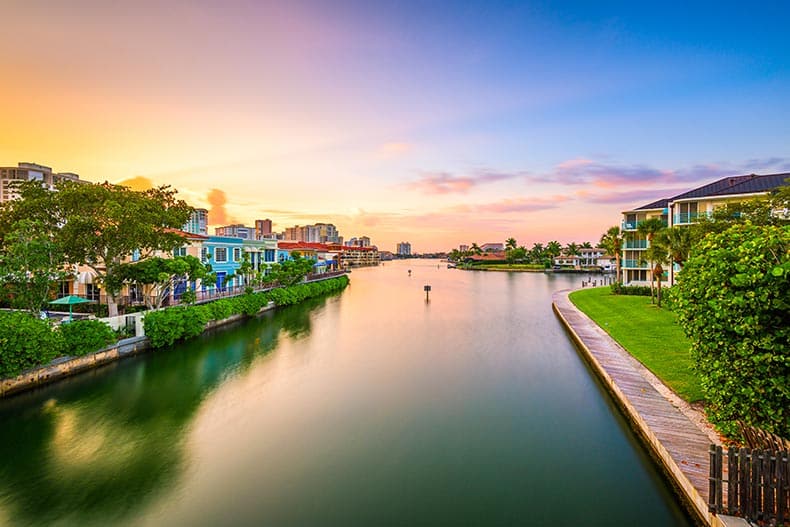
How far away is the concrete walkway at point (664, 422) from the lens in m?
6.77

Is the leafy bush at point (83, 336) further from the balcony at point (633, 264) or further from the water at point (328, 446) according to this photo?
the balcony at point (633, 264)

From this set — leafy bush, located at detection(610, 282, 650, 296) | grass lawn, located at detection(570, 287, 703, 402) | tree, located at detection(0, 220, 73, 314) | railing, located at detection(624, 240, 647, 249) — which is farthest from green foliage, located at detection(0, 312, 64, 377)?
railing, located at detection(624, 240, 647, 249)

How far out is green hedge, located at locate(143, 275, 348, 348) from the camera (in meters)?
19.4

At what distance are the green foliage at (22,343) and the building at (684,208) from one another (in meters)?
33.6

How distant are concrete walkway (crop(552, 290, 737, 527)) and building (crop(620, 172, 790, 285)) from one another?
1716cm

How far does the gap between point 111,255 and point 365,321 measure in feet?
52.7

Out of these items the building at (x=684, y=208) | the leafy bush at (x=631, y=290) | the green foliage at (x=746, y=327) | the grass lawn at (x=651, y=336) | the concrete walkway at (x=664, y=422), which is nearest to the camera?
the green foliage at (x=746, y=327)

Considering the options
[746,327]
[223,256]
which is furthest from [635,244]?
[223,256]

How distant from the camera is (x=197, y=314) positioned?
71.5ft

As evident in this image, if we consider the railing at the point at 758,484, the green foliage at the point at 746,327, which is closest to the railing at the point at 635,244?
the green foliage at the point at 746,327

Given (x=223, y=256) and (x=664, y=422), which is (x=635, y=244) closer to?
(x=664, y=422)

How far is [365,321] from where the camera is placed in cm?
2908

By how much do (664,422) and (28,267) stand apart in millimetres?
23507

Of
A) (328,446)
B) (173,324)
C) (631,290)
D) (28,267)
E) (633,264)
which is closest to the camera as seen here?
(328,446)
